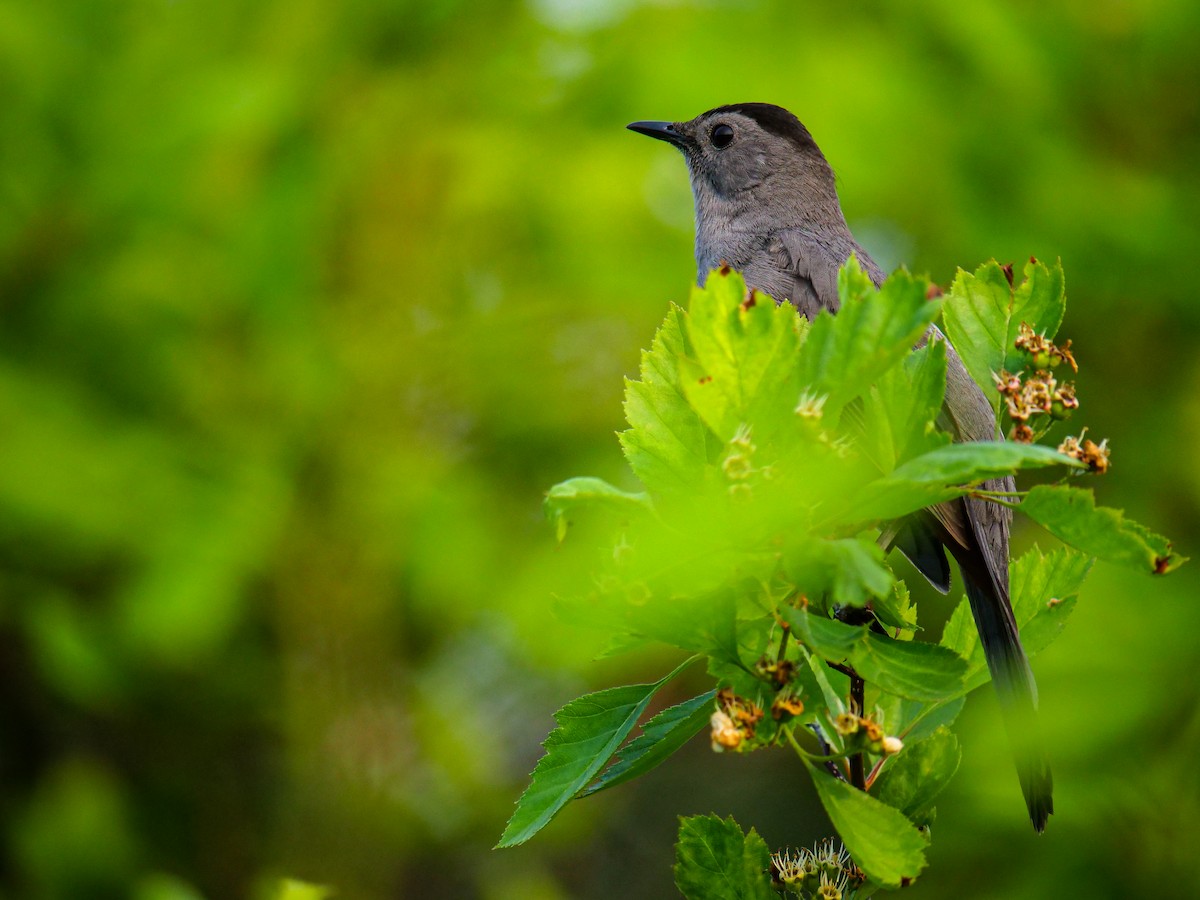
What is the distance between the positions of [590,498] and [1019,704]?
111 centimetres

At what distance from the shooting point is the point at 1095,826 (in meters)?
3.64

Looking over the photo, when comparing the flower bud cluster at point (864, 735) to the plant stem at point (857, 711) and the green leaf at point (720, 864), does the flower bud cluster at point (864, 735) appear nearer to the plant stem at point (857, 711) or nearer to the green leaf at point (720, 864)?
the plant stem at point (857, 711)

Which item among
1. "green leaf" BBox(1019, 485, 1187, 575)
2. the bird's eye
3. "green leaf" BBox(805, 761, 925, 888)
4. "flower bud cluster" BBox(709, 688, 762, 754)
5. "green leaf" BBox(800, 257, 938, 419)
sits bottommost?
"green leaf" BBox(805, 761, 925, 888)

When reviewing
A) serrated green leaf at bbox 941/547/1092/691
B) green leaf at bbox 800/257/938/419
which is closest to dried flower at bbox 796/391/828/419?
green leaf at bbox 800/257/938/419

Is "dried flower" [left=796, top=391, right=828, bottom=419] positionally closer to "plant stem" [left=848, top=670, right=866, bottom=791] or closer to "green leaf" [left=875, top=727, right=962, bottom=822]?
"plant stem" [left=848, top=670, right=866, bottom=791]

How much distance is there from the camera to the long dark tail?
1.98 meters

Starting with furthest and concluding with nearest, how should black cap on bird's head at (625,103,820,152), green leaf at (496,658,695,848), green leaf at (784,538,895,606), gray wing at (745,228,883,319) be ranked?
black cap on bird's head at (625,103,820,152) < gray wing at (745,228,883,319) < green leaf at (496,658,695,848) < green leaf at (784,538,895,606)

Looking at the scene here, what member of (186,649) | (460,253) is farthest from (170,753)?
(460,253)

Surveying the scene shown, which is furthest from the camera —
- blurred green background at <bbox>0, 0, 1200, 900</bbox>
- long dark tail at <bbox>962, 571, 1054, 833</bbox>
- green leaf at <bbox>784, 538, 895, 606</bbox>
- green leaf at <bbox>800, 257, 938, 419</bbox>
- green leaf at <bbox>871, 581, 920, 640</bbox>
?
blurred green background at <bbox>0, 0, 1200, 900</bbox>

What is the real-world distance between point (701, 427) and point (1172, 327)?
400cm

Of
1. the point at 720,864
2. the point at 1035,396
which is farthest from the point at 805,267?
the point at 720,864

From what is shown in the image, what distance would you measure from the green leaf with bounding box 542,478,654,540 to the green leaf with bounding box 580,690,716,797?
24cm

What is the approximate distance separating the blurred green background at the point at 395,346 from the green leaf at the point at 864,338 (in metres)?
3.12

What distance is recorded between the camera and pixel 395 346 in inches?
226
